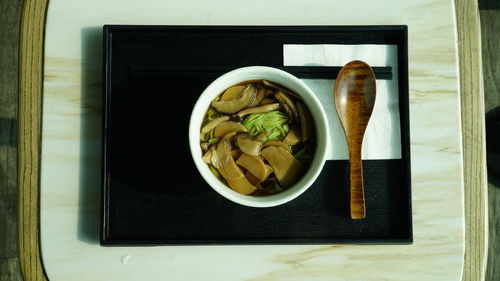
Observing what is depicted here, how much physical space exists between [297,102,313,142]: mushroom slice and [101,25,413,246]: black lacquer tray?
0.34 feet

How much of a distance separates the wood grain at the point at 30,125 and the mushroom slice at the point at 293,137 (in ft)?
1.81

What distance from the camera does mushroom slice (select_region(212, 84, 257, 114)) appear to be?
818mm

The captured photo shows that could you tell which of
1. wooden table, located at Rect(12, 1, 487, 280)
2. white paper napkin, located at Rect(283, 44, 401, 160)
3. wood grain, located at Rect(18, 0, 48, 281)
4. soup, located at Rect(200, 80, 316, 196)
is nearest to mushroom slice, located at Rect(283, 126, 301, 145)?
soup, located at Rect(200, 80, 316, 196)

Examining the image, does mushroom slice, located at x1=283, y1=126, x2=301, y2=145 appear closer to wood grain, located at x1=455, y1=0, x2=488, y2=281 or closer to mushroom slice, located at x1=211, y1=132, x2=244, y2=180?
mushroom slice, located at x1=211, y1=132, x2=244, y2=180

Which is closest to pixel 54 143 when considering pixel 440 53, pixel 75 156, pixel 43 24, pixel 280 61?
pixel 75 156

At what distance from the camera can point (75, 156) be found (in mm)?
890

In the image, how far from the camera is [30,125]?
35.4 inches

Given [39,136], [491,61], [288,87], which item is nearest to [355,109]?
Result: [288,87]

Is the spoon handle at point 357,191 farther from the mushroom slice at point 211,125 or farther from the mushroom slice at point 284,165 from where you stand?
the mushroom slice at point 211,125

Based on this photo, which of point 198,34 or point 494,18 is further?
point 494,18

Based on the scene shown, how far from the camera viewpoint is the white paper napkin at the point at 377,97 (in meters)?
0.88

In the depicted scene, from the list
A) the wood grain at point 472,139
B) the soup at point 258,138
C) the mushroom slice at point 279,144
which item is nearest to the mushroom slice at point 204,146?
the soup at point 258,138

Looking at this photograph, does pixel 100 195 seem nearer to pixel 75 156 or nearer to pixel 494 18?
pixel 75 156

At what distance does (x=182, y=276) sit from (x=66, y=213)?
0.95ft
